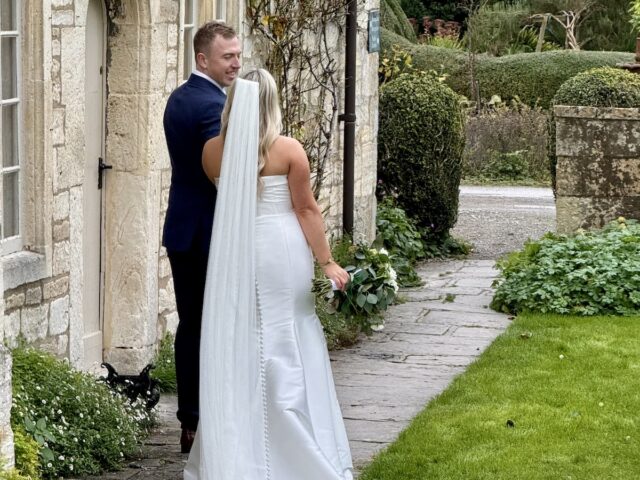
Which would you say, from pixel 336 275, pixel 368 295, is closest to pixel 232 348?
pixel 336 275

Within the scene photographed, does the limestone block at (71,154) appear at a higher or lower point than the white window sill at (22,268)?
higher

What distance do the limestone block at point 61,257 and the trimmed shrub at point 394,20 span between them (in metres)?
20.9

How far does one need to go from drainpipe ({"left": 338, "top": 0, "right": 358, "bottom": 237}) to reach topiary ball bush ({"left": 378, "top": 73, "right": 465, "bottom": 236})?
1.77 m

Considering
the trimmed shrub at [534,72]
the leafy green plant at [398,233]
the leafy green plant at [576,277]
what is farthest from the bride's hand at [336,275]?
the trimmed shrub at [534,72]

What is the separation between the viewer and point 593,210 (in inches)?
436

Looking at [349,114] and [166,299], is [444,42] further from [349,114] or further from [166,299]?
[166,299]

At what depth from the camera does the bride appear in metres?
5.21

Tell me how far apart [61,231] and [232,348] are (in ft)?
5.11

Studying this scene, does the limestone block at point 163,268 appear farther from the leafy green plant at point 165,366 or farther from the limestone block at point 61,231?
the limestone block at point 61,231

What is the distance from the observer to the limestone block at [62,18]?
623cm

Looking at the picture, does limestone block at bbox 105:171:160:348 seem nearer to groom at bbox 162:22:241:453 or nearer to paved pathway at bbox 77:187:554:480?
paved pathway at bbox 77:187:554:480

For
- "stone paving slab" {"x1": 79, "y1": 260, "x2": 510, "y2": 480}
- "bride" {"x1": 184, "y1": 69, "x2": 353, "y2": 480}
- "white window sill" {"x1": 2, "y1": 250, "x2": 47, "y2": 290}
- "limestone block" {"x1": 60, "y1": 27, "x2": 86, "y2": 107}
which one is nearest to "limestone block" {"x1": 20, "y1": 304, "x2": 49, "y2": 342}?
"white window sill" {"x1": 2, "y1": 250, "x2": 47, "y2": 290}

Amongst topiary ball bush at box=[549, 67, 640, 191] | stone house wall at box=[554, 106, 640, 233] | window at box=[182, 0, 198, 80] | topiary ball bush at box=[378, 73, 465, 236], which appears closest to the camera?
window at box=[182, 0, 198, 80]

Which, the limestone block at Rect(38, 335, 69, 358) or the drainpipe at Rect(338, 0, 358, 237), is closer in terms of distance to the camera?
the limestone block at Rect(38, 335, 69, 358)
